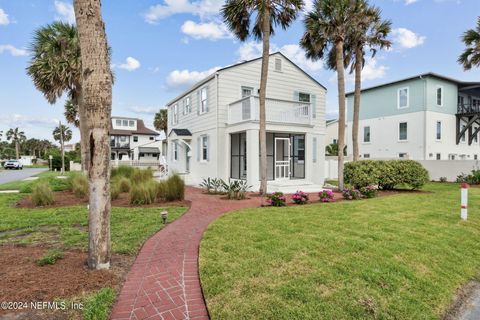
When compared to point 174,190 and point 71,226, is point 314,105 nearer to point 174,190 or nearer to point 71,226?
point 174,190

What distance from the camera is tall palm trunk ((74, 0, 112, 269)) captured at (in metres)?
4.00

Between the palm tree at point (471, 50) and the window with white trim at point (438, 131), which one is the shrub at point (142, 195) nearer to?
the palm tree at point (471, 50)

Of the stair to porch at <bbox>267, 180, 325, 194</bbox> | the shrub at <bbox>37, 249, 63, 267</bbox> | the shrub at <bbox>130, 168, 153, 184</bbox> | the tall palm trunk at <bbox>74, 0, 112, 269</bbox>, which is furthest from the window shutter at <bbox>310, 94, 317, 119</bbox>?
the shrub at <bbox>37, 249, 63, 267</bbox>

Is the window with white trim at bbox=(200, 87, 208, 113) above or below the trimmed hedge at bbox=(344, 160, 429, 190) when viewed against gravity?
above

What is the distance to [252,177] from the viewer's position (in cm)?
1389

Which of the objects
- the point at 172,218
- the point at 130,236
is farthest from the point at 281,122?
the point at 130,236

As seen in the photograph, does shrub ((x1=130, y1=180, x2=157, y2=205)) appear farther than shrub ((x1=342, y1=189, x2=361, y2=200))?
No

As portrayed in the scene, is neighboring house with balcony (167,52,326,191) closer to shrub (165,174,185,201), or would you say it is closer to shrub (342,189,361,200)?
shrub (342,189,361,200)

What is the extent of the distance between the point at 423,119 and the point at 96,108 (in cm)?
2768

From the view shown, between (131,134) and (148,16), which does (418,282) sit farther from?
(131,134)

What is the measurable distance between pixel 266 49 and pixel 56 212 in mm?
10192

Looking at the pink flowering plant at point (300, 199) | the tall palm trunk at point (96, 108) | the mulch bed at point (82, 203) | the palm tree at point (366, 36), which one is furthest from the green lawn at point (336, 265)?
the palm tree at point (366, 36)

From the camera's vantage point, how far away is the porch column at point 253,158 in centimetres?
1369

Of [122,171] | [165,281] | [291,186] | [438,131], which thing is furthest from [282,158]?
[438,131]
